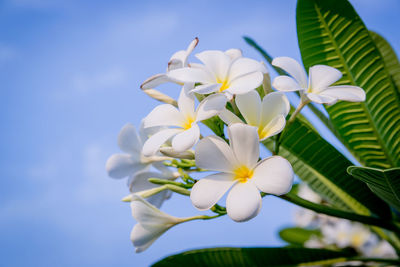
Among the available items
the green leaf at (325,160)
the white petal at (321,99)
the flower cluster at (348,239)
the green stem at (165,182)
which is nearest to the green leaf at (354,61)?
the green leaf at (325,160)

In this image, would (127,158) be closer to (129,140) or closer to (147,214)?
(129,140)

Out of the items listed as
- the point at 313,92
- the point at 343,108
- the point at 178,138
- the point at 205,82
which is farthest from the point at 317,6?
the point at 178,138

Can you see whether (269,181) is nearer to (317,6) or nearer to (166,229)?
(166,229)

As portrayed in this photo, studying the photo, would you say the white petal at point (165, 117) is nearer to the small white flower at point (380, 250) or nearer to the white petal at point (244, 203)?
the white petal at point (244, 203)

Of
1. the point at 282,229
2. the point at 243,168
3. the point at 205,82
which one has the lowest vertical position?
the point at 282,229

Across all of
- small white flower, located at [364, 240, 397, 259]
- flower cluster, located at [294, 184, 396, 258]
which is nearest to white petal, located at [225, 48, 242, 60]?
flower cluster, located at [294, 184, 396, 258]

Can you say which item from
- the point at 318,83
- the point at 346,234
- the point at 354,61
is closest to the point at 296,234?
the point at 346,234
